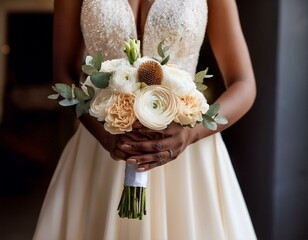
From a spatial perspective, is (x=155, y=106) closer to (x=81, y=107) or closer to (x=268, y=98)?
(x=81, y=107)

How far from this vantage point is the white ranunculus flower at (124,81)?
108 cm

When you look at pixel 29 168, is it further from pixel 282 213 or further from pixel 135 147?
pixel 135 147

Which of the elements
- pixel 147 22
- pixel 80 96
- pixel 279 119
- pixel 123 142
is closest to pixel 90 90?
pixel 80 96

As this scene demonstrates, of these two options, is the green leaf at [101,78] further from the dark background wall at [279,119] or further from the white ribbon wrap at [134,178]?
the dark background wall at [279,119]

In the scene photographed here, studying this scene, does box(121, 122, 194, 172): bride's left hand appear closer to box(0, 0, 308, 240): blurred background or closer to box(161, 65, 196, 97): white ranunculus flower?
box(161, 65, 196, 97): white ranunculus flower

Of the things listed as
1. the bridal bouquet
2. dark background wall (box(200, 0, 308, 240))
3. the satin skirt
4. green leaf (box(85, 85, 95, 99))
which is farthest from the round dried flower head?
dark background wall (box(200, 0, 308, 240))

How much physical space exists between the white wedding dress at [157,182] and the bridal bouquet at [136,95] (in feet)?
0.90

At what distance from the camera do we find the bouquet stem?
119cm

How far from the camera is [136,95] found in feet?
3.53

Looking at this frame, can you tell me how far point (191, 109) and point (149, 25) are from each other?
0.39 meters

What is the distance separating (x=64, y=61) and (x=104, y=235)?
18.5 inches

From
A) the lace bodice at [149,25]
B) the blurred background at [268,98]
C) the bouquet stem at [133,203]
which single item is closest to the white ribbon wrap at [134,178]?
the bouquet stem at [133,203]

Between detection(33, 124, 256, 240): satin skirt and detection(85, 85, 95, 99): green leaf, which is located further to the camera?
detection(33, 124, 256, 240): satin skirt

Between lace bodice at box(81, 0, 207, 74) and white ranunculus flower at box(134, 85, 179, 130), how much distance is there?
346 mm
